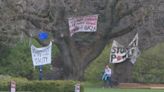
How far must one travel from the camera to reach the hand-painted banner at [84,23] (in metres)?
37.7

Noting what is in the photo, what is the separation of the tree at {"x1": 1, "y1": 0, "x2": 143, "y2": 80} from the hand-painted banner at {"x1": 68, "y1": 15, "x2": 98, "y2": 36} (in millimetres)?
758

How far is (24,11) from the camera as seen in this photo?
34.4 metres

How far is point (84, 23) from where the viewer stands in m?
37.7

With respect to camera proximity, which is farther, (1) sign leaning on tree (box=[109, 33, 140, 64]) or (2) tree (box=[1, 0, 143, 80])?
(1) sign leaning on tree (box=[109, 33, 140, 64])

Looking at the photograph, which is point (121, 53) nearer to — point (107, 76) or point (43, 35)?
point (107, 76)

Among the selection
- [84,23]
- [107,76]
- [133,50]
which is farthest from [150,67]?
[84,23]

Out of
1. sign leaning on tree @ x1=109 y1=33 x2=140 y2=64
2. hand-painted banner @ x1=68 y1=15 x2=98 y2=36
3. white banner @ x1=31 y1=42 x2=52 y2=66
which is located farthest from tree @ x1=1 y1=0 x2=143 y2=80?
sign leaning on tree @ x1=109 y1=33 x2=140 y2=64

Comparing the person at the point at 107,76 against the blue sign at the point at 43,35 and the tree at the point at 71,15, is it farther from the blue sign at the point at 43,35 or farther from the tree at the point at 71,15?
the blue sign at the point at 43,35

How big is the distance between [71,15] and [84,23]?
1.88 m

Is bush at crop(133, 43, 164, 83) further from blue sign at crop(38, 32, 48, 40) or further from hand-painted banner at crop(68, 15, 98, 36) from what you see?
blue sign at crop(38, 32, 48, 40)

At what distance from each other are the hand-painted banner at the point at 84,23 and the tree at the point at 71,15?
0.76 metres

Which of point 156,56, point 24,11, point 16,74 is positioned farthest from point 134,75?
point 24,11

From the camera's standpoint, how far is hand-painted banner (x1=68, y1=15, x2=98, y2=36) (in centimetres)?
3766

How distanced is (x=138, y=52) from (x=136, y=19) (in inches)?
516
